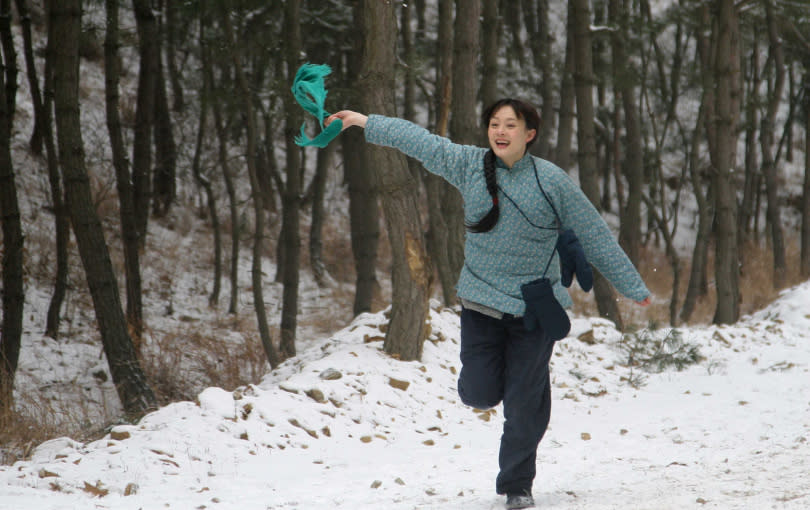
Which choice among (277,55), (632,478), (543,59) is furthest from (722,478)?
(543,59)

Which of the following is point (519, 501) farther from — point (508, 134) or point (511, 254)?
point (508, 134)

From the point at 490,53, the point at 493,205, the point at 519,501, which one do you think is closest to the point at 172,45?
the point at 490,53

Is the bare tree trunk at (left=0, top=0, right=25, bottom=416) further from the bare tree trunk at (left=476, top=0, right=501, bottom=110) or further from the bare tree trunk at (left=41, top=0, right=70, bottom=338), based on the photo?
the bare tree trunk at (left=476, top=0, right=501, bottom=110)

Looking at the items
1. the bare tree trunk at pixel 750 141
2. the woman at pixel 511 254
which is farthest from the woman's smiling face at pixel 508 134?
the bare tree trunk at pixel 750 141

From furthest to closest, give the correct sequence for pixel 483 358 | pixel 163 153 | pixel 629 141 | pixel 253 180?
pixel 163 153, pixel 629 141, pixel 253 180, pixel 483 358

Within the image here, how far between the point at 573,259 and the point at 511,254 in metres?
0.27

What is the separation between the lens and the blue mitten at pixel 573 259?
3.37 metres

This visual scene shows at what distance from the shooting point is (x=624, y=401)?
6.80 m

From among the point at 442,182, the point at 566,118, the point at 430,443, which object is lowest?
the point at 430,443

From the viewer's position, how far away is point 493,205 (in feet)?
11.2

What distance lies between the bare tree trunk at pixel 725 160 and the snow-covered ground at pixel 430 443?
258 cm

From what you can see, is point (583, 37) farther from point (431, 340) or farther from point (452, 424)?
point (452, 424)

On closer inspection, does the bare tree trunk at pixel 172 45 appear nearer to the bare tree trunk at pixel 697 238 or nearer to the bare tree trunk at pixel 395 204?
the bare tree trunk at pixel 395 204

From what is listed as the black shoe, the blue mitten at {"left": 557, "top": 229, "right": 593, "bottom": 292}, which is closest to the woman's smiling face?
the blue mitten at {"left": 557, "top": 229, "right": 593, "bottom": 292}
